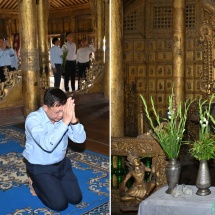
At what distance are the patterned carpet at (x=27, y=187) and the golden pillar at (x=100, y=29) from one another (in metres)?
4.54

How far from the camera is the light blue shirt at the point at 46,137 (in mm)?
2588

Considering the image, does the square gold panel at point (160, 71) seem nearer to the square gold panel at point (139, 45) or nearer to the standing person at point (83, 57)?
the square gold panel at point (139, 45)

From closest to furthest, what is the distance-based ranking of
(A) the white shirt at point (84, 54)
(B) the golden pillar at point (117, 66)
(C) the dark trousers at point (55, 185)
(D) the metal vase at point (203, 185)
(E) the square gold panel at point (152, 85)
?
(D) the metal vase at point (203, 185) → (C) the dark trousers at point (55, 185) → (B) the golden pillar at point (117, 66) → (E) the square gold panel at point (152, 85) → (A) the white shirt at point (84, 54)

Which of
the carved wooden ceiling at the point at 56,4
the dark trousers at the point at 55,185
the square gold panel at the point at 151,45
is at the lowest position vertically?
the dark trousers at the point at 55,185

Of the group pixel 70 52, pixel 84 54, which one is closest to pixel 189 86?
pixel 70 52

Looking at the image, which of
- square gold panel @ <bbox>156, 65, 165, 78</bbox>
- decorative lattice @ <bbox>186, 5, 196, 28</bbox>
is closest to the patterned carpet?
square gold panel @ <bbox>156, 65, 165, 78</bbox>

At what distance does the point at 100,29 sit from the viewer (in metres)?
9.45

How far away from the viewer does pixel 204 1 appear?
7230mm

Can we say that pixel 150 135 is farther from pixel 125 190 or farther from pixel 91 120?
pixel 91 120

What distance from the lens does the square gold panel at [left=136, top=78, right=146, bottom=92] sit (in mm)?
8078

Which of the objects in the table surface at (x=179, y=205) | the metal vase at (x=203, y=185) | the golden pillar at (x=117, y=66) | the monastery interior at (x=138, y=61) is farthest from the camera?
the monastery interior at (x=138, y=61)

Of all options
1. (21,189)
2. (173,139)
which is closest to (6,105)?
(21,189)

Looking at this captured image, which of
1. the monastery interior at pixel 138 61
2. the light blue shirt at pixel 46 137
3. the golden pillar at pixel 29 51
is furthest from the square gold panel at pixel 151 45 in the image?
the light blue shirt at pixel 46 137

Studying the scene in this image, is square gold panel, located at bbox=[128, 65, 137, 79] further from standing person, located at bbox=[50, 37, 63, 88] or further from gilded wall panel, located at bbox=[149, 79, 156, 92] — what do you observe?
standing person, located at bbox=[50, 37, 63, 88]
